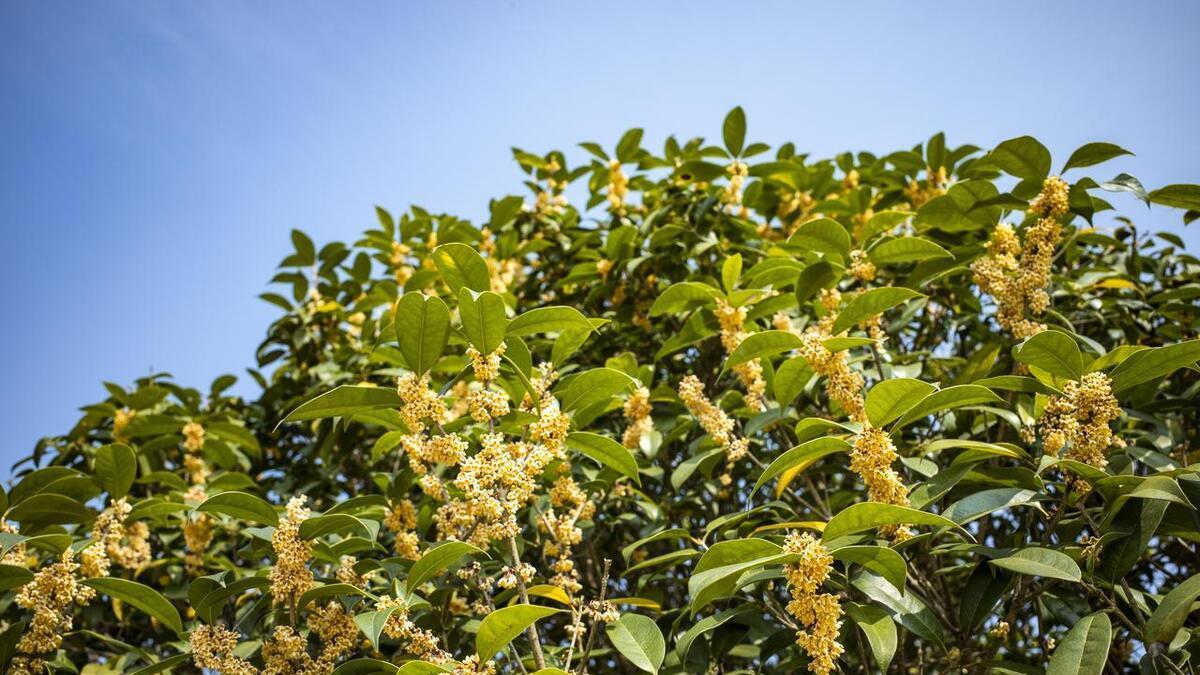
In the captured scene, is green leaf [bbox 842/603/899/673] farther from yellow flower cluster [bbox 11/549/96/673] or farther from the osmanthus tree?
yellow flower cluster [bbox 11/549/96/673]

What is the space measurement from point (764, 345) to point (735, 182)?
1.58 m

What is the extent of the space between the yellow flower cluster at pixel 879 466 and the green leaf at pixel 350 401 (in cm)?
114

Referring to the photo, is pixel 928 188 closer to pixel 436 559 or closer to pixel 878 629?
pixel 878 629

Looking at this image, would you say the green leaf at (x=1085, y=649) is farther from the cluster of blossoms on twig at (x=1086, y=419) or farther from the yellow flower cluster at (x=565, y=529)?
the yellow flower cluster at (x=565, y=529)

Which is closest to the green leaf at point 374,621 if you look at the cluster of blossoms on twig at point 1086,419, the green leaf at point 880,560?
the green leaf at point 880,560

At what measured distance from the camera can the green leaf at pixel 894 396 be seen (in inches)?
70.0

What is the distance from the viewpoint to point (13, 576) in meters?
2.13

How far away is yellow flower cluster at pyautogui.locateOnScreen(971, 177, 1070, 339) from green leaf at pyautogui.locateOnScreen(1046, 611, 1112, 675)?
3.22 ft

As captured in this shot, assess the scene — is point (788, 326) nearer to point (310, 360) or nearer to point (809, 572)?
point (809, 572)

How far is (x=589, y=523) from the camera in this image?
105 inches

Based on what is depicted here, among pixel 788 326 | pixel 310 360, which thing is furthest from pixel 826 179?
pixel 310 360

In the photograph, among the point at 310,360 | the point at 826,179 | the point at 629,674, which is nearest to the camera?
the point at 629,674

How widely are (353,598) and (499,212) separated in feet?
8.14

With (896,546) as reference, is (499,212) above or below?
above
